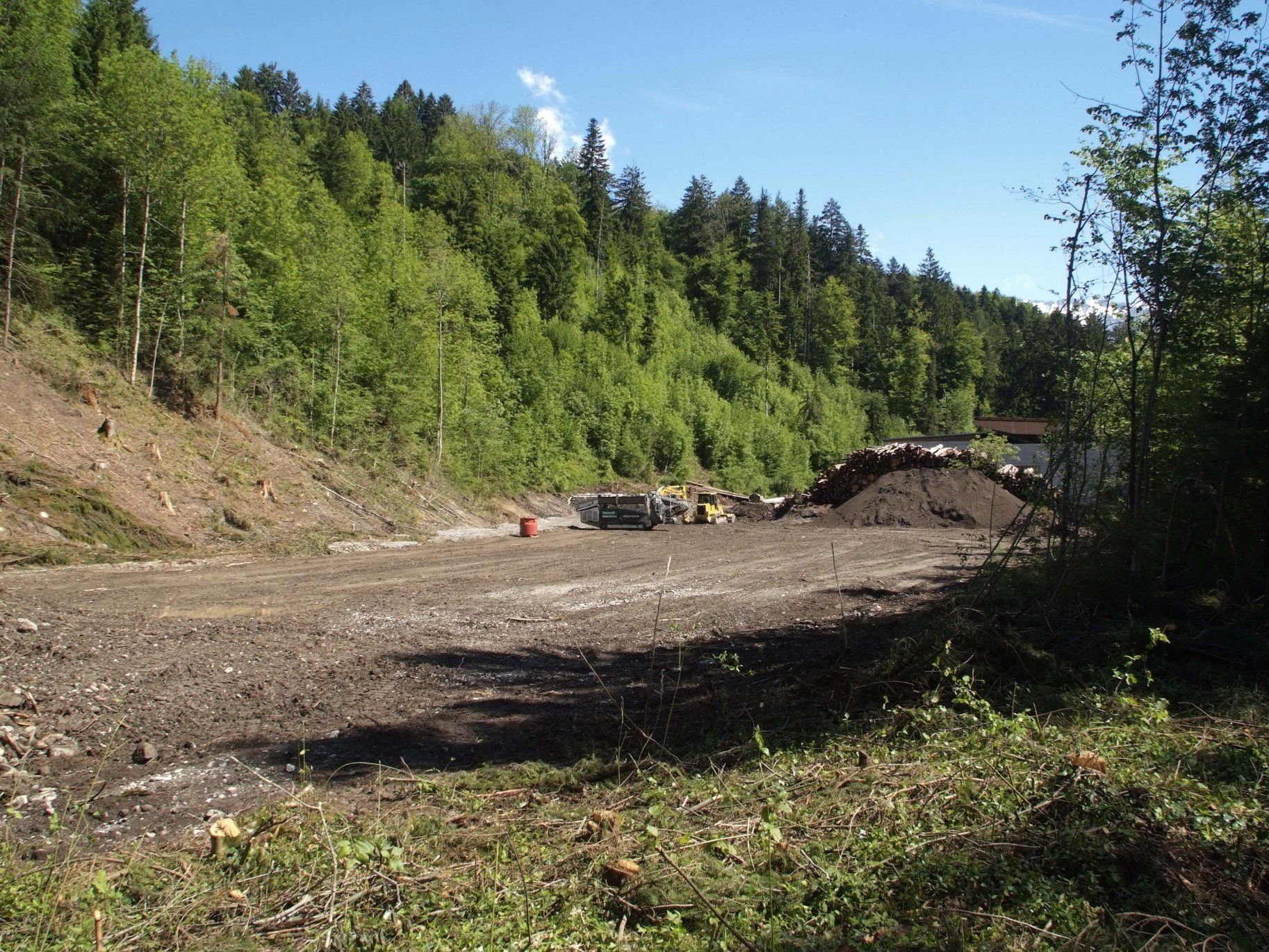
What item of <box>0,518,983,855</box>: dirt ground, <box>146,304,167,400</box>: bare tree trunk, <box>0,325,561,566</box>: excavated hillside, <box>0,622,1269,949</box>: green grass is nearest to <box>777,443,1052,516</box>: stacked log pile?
<box>0,518,983,855</box>: dirt ground

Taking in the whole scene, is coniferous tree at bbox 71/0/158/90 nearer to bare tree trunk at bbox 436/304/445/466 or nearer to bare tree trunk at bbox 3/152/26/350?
bare tree trunk at bbox 3/152/26/350

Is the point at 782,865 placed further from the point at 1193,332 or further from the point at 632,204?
the point at 632,204

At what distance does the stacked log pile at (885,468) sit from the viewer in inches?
1321

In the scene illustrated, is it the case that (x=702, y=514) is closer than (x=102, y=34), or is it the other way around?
(x=102, y=34)

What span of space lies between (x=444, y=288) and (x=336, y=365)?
9060mm

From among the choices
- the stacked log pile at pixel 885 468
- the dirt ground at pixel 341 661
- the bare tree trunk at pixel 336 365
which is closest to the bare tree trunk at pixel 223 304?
the bare tree trunk at pixel 336 365

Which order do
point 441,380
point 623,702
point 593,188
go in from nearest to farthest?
point 623,702
point 441,380
point 593,188

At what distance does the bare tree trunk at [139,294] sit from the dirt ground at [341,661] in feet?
32.9

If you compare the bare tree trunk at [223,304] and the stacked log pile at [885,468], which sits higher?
the bare tree trunk at [223,304]

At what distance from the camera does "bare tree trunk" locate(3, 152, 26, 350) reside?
2177cm

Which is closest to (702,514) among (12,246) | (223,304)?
(223,304)

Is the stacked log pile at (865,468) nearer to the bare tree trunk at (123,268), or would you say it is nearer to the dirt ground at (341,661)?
the dirt ground at (341,661)

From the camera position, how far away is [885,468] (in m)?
35.1

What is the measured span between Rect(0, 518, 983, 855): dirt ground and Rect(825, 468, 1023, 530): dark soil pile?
12.8 m
